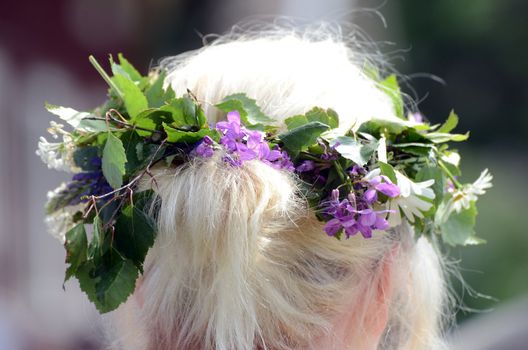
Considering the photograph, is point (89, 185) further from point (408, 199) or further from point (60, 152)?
point (408, 199)

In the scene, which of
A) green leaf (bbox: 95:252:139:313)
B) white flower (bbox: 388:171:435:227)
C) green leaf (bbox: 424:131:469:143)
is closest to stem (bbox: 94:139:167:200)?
green leaf (bbox: 95:252:139:313)

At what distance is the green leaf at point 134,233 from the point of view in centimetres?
120

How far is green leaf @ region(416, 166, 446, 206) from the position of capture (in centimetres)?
140

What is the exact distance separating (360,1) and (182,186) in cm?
770

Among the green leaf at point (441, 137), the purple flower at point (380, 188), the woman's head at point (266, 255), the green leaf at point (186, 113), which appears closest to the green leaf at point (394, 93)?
the woman's head at point (266, 255)

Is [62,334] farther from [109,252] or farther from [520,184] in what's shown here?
[520,184]

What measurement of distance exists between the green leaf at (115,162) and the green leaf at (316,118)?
309 mm

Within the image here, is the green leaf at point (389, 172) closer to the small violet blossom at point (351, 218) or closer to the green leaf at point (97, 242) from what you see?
the small violet blossom at point (351, 218)

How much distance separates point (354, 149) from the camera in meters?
1.28

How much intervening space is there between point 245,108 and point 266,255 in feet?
0.90

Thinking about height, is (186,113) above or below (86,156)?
above

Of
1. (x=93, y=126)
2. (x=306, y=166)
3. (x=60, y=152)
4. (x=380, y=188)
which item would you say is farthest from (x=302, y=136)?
(x=60, y=152)

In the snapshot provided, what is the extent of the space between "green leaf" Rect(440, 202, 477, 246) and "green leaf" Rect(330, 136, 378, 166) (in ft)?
1.21

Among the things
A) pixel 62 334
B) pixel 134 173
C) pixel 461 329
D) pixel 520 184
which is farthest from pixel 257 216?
pixel 520 184
